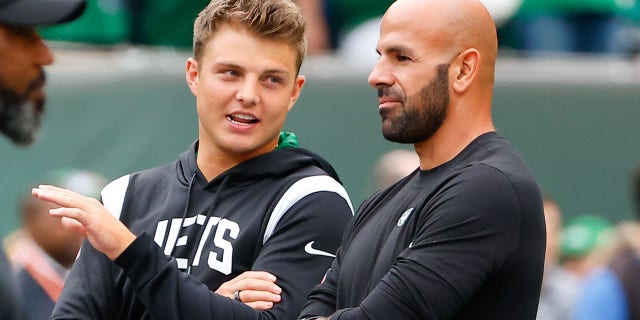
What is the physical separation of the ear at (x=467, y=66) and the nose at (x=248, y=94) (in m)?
0.62

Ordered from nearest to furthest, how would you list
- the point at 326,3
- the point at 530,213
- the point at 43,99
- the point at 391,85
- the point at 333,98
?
1. the point at 530,213
2. the point at 391,85
3. the point at 43,99
4. the point at 333,98
5. the point at 326,3

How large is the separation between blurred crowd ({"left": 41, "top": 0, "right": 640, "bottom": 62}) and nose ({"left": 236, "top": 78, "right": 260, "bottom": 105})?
4058 millimetres

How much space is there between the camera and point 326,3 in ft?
27.7

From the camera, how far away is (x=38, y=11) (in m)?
3.73

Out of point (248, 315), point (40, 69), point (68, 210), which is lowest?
point (248, 315)

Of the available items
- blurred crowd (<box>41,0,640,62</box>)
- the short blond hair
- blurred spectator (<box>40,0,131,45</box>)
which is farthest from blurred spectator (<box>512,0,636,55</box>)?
the short blond hair

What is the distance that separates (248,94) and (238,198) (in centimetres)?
29

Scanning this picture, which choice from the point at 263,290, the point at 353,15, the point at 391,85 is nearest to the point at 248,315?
the point at 263,290

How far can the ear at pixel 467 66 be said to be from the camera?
11.5 feet

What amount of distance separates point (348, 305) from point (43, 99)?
120 cm

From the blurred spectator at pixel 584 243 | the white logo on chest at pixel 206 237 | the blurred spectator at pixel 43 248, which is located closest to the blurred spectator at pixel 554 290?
the blurred spectator at pixel 584 243

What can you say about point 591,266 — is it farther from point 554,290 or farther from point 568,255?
point 554,290

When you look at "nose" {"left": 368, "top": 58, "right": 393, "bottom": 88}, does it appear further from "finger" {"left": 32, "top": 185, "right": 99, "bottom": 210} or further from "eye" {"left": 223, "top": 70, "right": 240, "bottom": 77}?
"finger" {"left": 32, "top": 185, "right": 99, "bottom": 210}

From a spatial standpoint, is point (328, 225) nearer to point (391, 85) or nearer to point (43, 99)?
point (391, 85)
